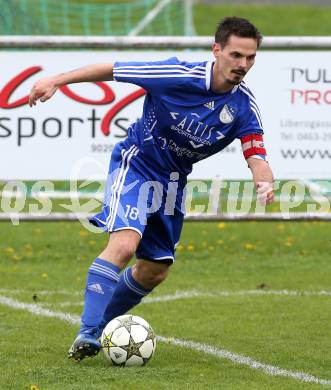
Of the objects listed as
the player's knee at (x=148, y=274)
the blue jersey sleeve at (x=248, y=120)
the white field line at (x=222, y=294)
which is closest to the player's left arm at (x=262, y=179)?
the blue jersey sleeve at (x=248, y=120)

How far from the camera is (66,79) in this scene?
6770 mm

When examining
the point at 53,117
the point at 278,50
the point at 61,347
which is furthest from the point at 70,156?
the point at 61,347

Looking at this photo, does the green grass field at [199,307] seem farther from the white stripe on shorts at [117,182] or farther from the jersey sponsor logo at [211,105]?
the jersey sponsor logo at [211,105]

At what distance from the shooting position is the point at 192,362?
6883 mm

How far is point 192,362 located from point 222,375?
415mm

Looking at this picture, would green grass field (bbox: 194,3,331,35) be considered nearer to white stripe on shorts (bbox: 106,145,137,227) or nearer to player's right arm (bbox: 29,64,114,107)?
white stripe on shorts (bbox: 106,145,137,227)

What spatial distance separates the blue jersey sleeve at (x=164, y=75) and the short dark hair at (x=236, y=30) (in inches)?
10.1

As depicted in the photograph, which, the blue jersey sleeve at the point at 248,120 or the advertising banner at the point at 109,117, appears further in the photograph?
the advertising banner at the point at 109,117

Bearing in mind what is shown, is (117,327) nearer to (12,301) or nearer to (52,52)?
(12,301)

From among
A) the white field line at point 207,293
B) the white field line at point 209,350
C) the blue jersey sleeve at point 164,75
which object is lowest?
the white field line at point 207,293

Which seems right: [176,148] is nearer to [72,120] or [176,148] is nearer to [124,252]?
[124,252]

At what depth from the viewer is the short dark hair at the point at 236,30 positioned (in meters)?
6.71

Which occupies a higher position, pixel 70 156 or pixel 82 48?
pixel 82 48

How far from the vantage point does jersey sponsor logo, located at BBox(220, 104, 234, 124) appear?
22.8 feet
